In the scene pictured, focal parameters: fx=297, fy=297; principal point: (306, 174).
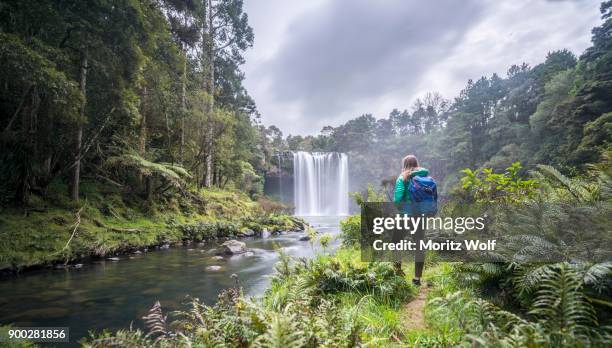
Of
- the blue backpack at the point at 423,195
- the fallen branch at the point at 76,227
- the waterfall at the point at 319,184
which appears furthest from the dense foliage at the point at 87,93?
the waterfall at the point at 319,184

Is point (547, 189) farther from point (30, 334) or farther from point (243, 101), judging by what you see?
point (243, 101)

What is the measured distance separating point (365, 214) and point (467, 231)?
3.02 meters

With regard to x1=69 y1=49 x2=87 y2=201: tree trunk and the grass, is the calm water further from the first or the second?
x1=69 y1=49 x2=87 y2=201: tree trunk

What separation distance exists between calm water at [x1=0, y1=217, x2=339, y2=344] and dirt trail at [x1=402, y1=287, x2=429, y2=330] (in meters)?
2.52

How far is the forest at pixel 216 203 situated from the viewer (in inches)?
94.4

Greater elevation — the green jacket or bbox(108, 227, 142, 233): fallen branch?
the green jacket

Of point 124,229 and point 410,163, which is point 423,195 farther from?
point 124,229

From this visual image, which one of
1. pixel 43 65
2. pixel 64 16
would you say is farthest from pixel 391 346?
pixel 64 16

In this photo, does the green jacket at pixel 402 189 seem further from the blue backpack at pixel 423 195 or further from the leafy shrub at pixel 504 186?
the leafy shrub at pixel 504 186

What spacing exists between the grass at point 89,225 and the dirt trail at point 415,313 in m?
9.41

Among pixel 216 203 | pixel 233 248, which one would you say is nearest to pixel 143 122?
pixel 216 203

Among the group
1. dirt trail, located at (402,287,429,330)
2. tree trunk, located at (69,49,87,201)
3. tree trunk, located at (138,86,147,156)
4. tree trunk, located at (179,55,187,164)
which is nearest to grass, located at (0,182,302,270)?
tree trunk, located at (69,49,87,201)

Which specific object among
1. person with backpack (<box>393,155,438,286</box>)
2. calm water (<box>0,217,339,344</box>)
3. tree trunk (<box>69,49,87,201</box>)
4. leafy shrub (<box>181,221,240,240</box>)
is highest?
tree trunk (<box>69,49,87,201</box>)

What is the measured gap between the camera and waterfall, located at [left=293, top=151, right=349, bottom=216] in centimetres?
4344
